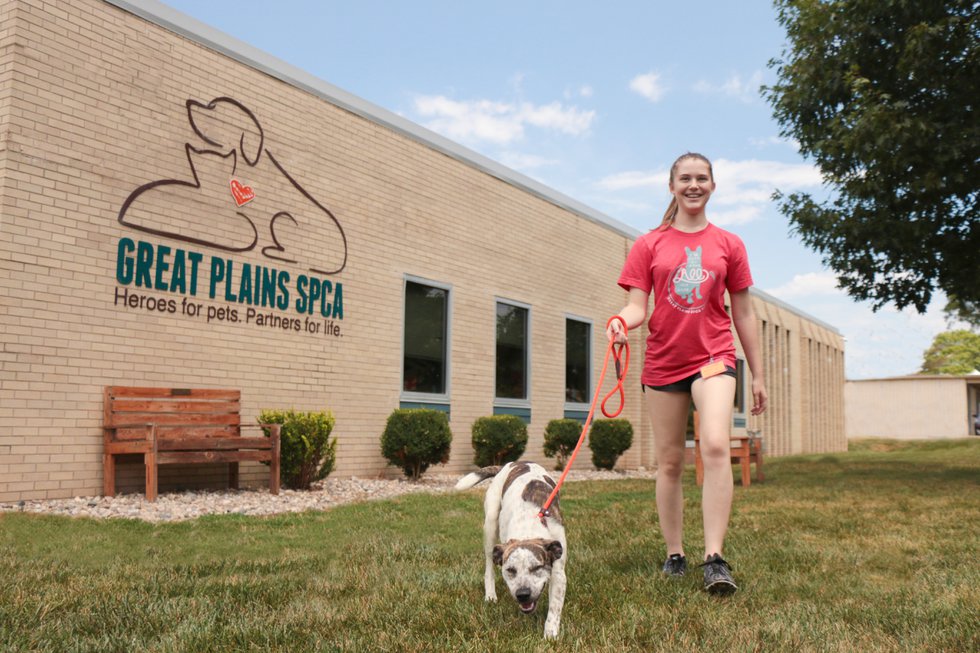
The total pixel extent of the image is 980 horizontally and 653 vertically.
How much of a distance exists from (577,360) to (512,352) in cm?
232

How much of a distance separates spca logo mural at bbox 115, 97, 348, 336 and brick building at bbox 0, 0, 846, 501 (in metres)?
0.02

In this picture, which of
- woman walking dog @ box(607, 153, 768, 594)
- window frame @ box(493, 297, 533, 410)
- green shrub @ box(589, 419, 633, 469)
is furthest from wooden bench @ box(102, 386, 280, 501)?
green shrub @ box(589, 419, 633, 469)

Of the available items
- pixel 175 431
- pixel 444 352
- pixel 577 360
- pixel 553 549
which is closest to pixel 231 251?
pixel 175 431

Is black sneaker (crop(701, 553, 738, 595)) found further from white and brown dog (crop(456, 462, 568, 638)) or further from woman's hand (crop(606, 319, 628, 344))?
woman's hand (crop(606, 319, 628, 344))

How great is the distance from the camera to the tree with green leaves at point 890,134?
10.3 m

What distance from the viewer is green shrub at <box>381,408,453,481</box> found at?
1080 centimetres

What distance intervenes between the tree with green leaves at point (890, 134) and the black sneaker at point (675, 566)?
792 cm

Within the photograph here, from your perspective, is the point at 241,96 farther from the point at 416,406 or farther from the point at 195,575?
the point at 195,575

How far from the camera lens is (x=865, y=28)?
1117 cm

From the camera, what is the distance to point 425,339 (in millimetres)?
12328

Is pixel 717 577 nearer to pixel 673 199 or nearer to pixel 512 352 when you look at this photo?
pixel 673 199

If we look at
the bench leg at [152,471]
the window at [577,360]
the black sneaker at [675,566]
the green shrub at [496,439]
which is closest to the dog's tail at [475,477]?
the black sneaker at [675,566]

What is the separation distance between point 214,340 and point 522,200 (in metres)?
7.01

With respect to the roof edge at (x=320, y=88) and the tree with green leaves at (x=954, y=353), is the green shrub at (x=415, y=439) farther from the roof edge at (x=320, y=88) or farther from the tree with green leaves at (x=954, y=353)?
the tree with green leaves at (x=954, y=353)
